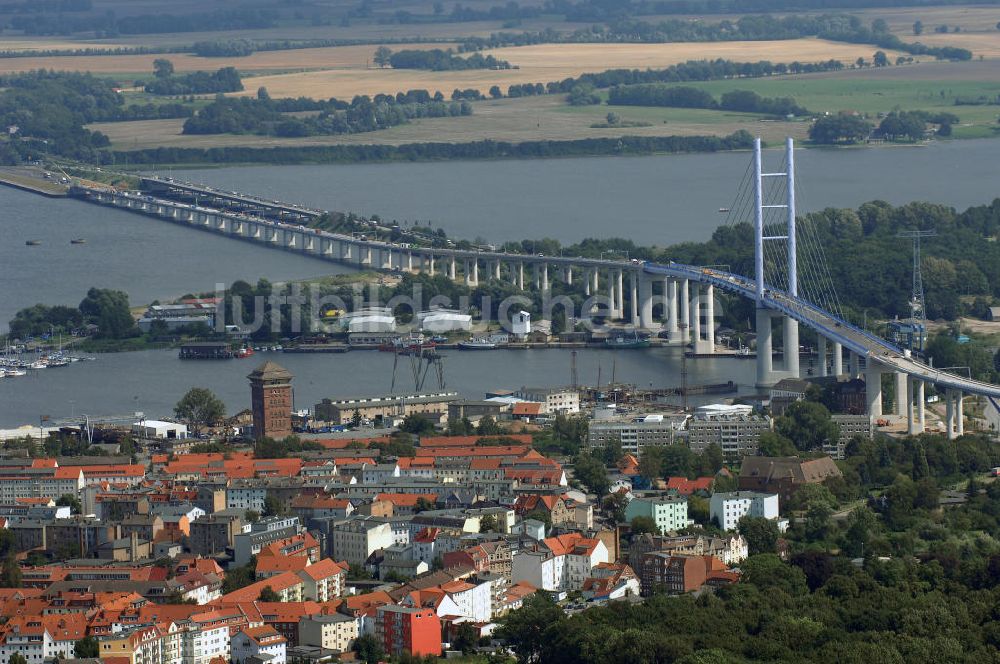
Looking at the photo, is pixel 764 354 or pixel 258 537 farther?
pixel 764 354

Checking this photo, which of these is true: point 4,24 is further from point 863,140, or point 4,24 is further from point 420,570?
point 420,570

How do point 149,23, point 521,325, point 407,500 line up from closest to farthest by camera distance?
point 407,500, point 521,325, point 149,23

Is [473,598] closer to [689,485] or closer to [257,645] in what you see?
[257,645]

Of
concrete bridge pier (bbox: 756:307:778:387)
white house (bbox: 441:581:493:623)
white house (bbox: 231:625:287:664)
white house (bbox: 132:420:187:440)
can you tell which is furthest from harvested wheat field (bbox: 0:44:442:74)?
white house (bbox: 231:625:287:664)

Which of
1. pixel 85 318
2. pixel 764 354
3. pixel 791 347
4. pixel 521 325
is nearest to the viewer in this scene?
pixel 764 354

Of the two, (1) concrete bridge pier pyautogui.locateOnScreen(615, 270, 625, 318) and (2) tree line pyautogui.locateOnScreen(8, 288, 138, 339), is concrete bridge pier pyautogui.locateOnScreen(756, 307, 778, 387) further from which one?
(2) tree line pyautogui.locateOnScreen(8, 288, 138, 339)

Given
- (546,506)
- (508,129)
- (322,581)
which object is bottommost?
(322,581)

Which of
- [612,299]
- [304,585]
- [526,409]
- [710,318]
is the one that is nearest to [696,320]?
[710,318]
